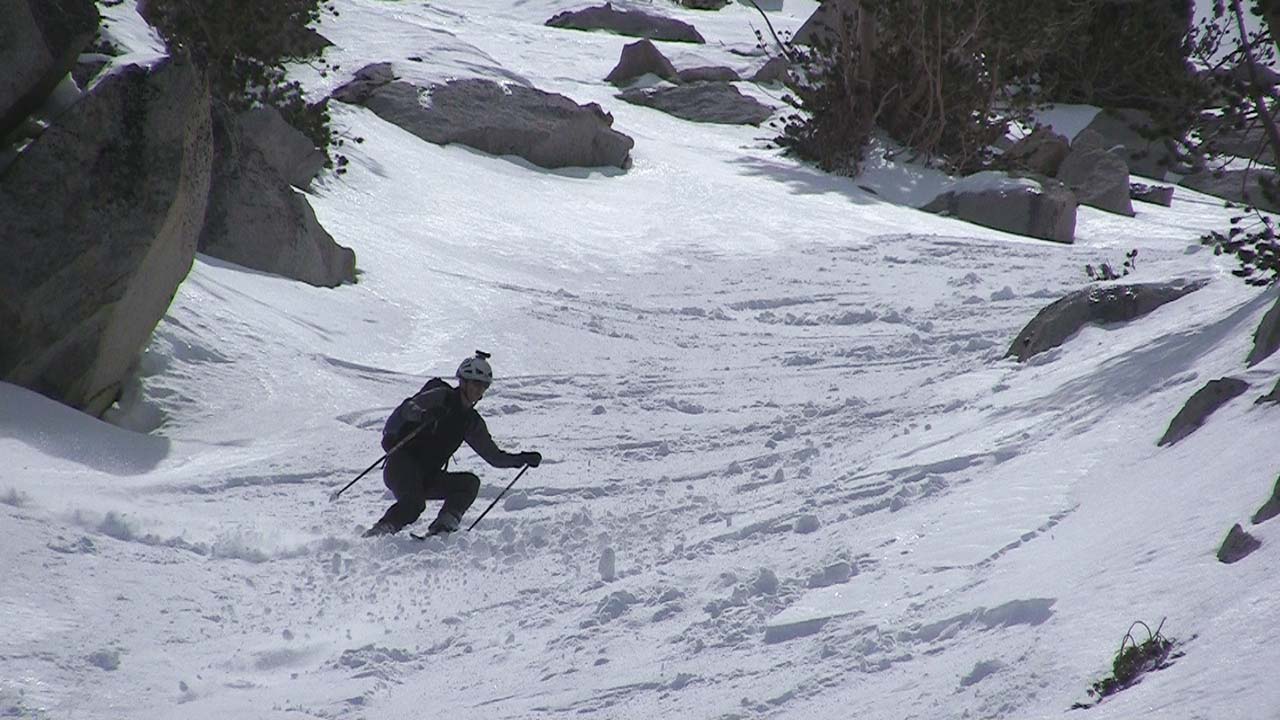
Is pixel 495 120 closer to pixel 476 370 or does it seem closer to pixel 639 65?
pixel 639 65

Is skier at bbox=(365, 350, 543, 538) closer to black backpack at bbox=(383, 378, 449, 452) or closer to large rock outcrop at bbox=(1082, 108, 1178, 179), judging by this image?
black backpack at bbox=(383, 378, 449, 452)

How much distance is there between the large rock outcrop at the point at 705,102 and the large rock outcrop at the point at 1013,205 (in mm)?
5352

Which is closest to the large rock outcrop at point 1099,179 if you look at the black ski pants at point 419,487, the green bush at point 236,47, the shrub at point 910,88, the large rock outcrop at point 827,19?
the shrub at point 910,88

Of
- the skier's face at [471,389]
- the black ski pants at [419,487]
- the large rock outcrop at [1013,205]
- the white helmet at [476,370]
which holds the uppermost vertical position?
the large rock outcrop at [1013,205]

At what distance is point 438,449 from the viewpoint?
285 inches

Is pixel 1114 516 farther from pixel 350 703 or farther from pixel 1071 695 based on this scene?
pixel 350 703

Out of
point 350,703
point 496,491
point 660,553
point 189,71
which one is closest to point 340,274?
point 189,71

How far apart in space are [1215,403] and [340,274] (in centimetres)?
785

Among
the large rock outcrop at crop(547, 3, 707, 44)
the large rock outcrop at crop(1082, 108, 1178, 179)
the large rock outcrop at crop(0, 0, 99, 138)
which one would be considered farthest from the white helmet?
the large rock outcrop at crop(547, 3, 707, 44)

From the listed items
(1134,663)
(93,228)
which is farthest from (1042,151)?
(1134,663)

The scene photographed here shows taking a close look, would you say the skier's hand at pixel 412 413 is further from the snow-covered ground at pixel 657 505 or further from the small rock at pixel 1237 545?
the small rock at pixel 1237 545

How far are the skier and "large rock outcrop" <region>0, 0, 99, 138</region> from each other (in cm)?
303

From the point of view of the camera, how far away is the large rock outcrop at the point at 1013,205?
53.0ft

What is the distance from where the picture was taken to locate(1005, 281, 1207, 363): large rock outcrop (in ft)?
29.6
